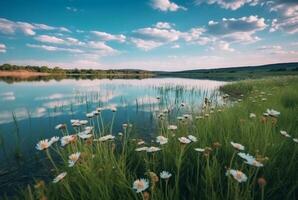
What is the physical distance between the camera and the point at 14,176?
15.4 ft

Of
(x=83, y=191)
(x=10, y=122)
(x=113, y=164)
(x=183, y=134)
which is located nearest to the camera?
(x=83, y=191)

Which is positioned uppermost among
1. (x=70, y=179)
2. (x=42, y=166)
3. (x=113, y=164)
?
(x=113, y=164)

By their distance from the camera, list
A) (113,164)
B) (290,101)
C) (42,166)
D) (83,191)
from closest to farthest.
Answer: (83,191) < (113,164) < (42,166) < (290,101)

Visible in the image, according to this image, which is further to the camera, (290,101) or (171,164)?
(290,101)

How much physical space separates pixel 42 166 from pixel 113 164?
3319mm

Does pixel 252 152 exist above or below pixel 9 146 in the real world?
above

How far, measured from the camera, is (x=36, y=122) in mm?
9414

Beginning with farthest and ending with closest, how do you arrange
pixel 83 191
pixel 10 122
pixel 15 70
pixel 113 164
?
pixel 15 70 < pixel 10 122 < pixel 113 164 < pixel 83 191

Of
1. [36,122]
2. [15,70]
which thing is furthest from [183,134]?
[15,70]

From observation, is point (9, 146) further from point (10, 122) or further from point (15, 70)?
point (15, 70)

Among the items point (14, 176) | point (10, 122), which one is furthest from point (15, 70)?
point (14, 176)

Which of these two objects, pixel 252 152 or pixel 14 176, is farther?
pixel 14 176

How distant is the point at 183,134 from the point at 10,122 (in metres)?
8.26

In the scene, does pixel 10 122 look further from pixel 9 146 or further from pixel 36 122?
pixel 9 146
